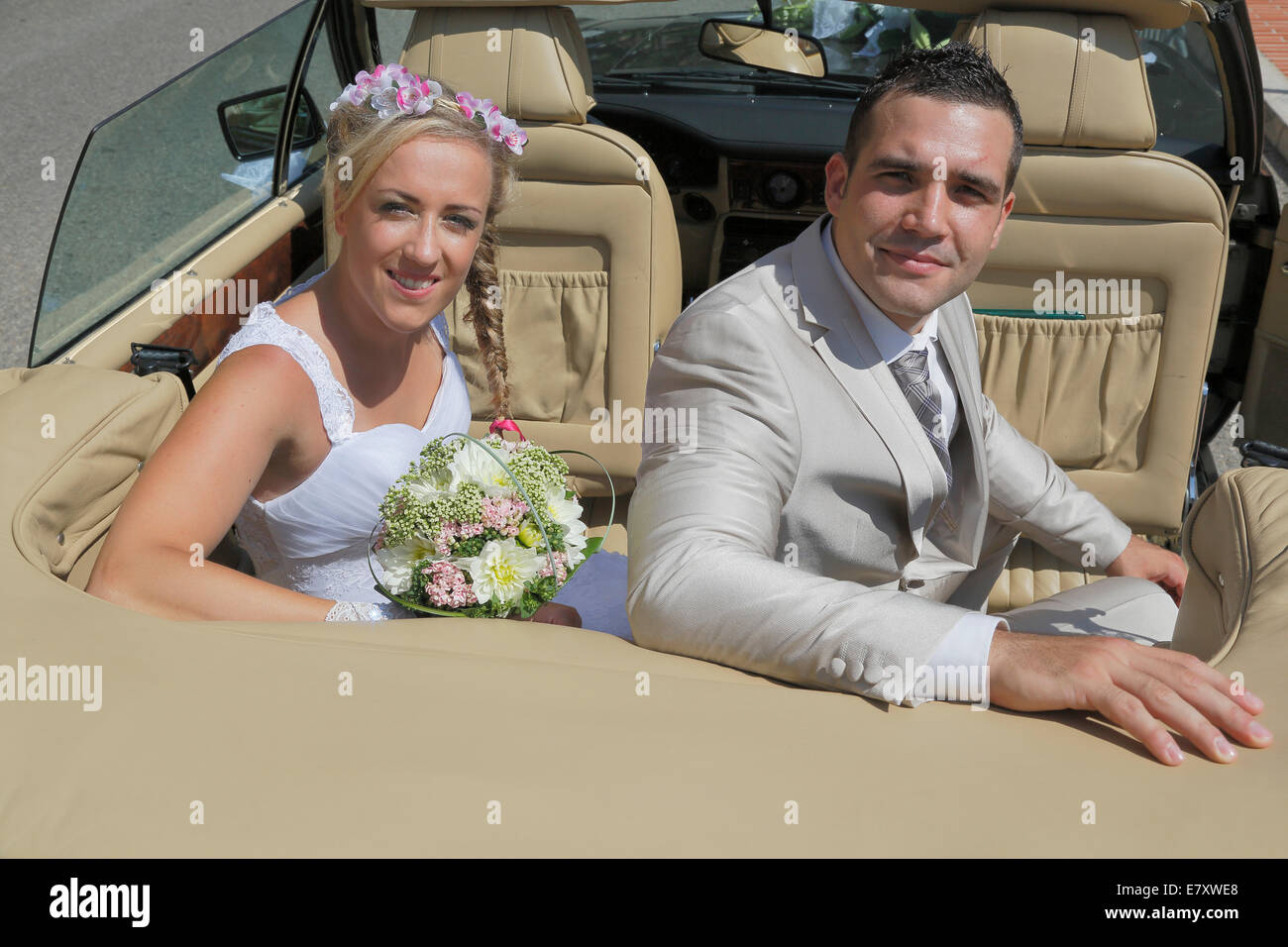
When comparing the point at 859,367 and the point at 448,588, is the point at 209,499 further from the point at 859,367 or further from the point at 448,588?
the point at 859,367

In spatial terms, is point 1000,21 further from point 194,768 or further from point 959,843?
point 194,768

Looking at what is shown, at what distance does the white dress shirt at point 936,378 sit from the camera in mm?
1261

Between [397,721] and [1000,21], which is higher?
[1000,21]

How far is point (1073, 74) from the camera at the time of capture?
230cm

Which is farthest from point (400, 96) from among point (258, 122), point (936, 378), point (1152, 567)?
point (1152, 567)

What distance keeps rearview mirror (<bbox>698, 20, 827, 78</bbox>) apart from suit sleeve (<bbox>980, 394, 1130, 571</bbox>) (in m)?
1.74

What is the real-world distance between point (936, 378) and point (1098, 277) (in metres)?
0.80

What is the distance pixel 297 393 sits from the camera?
195 cm

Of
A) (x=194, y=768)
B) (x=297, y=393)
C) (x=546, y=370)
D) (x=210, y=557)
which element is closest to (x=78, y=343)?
(x=210, y=557)

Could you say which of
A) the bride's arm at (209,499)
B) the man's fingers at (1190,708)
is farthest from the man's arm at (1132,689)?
the bride's arm at (209,499)

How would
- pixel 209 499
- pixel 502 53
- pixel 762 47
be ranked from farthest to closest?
1. pixel 762 47
2. pixel 502 53
3. pixel 209 499

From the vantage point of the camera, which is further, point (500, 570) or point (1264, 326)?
point (1264, 326)

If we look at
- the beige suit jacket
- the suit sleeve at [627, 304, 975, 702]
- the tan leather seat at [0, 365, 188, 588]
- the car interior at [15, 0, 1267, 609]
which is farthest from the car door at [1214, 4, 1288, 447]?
the tan leather seat at [0, 365, 188, 588]
